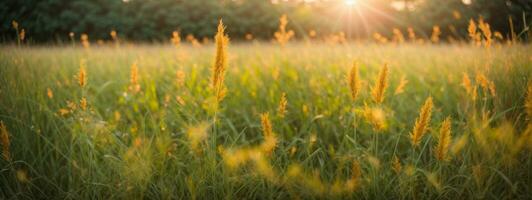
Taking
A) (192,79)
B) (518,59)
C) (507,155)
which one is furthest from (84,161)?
(518,59)

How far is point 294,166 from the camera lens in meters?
1.75

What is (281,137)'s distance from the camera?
7.59 ft

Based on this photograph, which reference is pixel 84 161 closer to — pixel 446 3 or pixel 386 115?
pixel 386 115

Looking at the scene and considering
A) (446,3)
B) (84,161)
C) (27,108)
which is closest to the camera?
(84,161)

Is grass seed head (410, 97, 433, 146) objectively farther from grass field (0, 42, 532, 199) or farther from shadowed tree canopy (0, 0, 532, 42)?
shadowed tree canopy (0, 0, 532, 42)

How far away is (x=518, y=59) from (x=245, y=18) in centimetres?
1434

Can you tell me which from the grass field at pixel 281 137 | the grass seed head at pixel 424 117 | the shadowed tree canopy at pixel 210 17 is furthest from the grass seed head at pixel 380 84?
the shadowed tree canopy at pixel 210 17

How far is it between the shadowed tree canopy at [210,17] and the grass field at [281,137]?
39.7 ft

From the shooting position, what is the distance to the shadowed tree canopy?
15258 millimetres

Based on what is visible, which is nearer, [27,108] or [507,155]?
[507,155]

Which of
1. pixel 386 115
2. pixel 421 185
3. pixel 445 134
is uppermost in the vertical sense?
pixel 445 134

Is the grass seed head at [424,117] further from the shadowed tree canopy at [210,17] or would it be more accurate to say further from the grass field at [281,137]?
the shadowed tree canopy at [210,17]

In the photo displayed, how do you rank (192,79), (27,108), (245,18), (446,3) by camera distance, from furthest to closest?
(245,18)
(446,3)
(192,79)
(27,108)

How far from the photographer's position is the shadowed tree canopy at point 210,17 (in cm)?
1526
